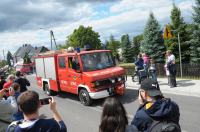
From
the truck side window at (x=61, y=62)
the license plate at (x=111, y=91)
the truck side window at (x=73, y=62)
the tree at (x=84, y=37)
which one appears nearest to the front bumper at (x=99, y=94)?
the license plate at (x=111, y=91)

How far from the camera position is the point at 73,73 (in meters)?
13.1

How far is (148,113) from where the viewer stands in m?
3.46

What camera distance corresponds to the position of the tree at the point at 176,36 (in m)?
29.8

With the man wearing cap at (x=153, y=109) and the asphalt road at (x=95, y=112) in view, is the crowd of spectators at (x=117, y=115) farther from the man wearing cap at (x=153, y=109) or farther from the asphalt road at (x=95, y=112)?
the asphalt road at (x=95, y=112)

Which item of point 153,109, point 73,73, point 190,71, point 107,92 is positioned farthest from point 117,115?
point 190,71

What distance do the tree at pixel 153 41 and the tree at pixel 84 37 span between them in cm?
4016

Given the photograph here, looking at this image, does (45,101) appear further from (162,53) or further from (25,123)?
(162,53)

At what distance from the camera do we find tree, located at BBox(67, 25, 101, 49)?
77812mm

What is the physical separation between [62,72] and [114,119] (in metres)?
11.0

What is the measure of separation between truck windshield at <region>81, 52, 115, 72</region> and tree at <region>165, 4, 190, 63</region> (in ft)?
57.7

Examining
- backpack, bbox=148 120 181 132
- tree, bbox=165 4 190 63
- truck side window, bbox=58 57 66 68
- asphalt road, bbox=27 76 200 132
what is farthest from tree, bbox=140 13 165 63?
backpack, bbox=148 120 181 132

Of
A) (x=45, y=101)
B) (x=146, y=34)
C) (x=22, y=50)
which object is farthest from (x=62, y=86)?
(x=22, y=50)

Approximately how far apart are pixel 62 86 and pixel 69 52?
1.74 metres

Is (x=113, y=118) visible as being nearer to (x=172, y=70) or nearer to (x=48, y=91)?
(x=172, y=70)
